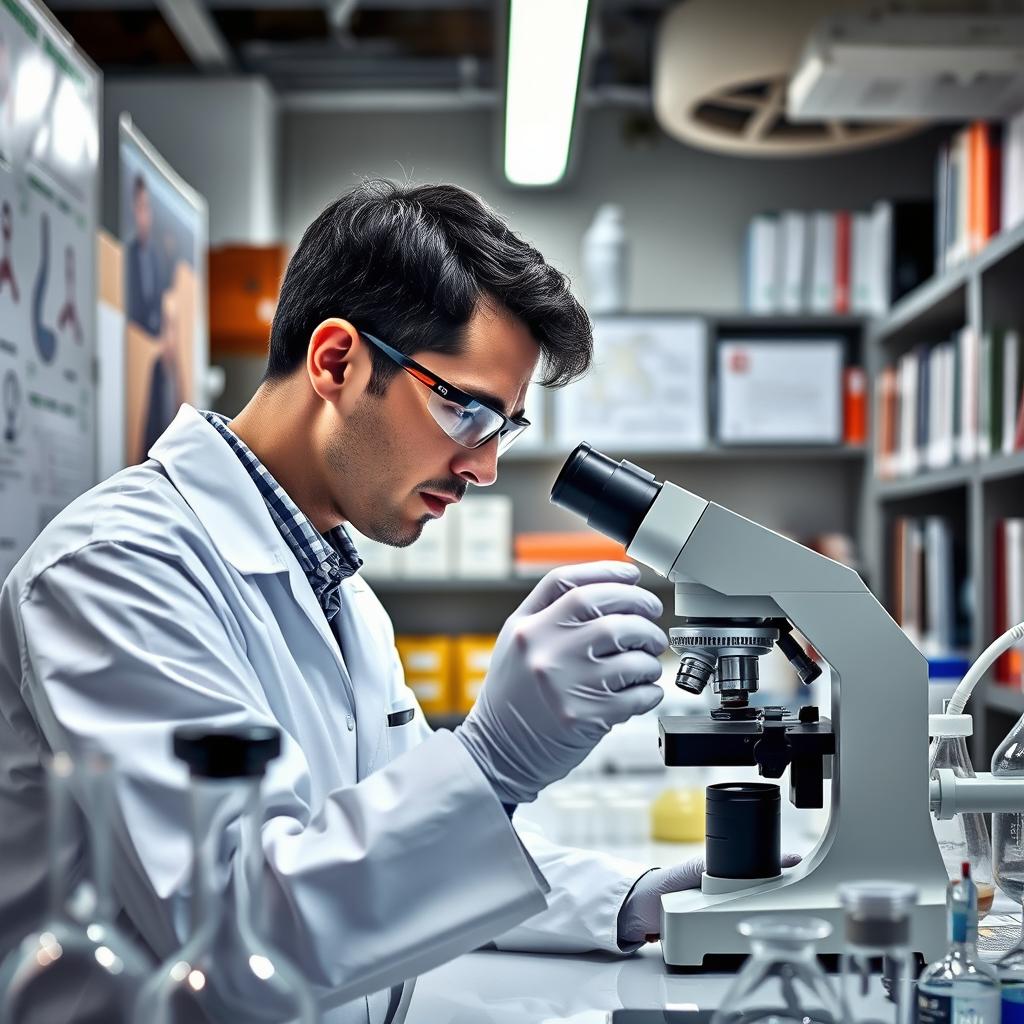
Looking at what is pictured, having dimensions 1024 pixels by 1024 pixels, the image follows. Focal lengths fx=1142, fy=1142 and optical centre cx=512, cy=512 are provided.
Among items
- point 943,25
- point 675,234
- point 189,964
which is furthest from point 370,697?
point 675,234

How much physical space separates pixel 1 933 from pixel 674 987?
665mm

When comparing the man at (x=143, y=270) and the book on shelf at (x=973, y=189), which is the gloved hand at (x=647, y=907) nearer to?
the man at (x=143, y=270)

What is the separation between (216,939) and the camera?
616 mm

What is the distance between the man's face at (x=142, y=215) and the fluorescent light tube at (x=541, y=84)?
0.86 metres

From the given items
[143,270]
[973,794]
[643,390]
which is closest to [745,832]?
[973,794]

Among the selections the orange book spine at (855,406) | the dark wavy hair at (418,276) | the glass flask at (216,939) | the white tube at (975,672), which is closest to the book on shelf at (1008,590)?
the orange book spine at (855,406)

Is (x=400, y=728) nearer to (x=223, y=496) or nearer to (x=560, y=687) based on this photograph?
(x=223, y=496)

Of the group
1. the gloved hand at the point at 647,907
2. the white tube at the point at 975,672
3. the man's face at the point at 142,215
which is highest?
the man's face at the point at 142,215

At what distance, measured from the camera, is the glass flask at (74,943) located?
0.55m

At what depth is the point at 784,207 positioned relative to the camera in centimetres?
431

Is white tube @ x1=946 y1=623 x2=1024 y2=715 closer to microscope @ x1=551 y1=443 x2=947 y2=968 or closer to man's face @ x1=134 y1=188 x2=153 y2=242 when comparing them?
microscope @ x1=551 y1=443 x2=947 y2=968

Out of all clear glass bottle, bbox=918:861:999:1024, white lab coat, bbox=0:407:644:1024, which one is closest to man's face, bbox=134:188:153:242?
white lab coat, bbox=0:407:644:1024

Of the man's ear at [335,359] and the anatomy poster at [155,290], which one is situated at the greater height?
the anatomy poster at [155,290]

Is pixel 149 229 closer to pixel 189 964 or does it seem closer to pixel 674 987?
pixel 674 987
